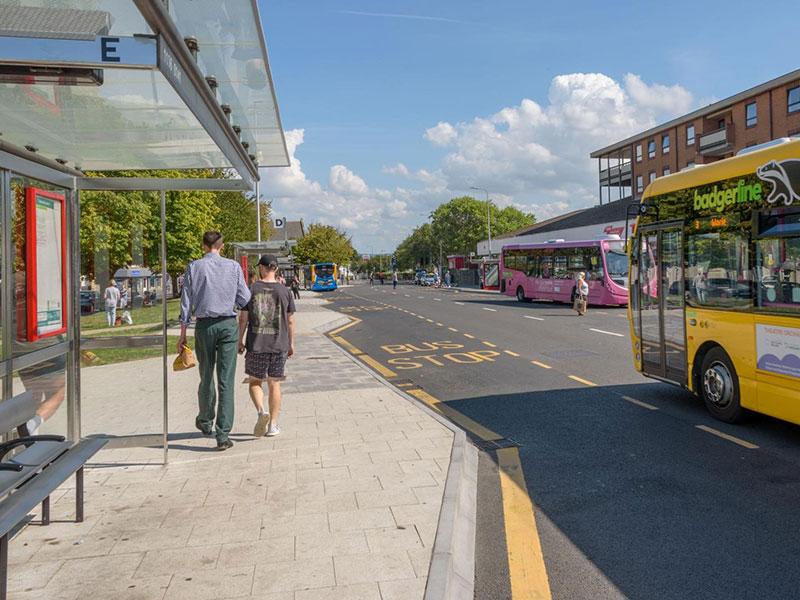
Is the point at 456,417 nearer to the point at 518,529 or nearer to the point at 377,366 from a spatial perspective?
the point at 518,529

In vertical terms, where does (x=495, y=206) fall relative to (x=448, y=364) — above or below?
above

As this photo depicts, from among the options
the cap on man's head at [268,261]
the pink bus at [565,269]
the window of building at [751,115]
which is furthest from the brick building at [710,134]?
the cap on man's head at [268,261]

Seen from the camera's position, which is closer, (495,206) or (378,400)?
(378,400)

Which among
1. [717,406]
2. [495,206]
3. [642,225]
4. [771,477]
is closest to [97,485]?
[771,477]

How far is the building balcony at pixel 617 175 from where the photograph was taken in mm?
56950

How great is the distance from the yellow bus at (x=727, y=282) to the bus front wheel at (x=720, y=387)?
0.01 metres

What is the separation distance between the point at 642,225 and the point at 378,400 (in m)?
4.27

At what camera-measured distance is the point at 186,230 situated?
2994cm

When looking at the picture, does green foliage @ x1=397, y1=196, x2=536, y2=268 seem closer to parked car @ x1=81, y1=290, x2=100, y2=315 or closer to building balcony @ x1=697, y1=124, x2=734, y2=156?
building balcony @ x1=697, y1=124, x2=734, y2=156

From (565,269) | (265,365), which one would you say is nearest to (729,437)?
(265,365)

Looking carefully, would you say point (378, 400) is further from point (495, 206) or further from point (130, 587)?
point (495, 206)

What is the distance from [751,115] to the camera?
3891 cm

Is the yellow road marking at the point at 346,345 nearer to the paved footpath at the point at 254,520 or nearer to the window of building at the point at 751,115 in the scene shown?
the paved footpath at the point at 254,520

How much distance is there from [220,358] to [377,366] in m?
6.17
